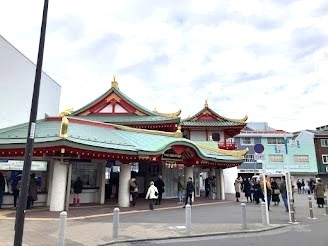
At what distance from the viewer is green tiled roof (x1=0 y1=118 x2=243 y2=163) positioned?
15.0m

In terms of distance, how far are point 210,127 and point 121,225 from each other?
23.6 m

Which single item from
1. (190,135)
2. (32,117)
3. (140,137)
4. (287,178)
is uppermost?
(190,135)

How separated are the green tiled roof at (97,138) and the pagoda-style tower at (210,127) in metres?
12.5

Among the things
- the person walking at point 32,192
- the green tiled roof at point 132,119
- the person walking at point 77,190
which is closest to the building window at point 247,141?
the green tiled roof at point 132,119

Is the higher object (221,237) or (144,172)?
(144,172)

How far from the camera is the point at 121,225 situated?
11.9 meters

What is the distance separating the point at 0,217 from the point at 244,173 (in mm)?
41548

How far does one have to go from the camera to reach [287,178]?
1432 cm

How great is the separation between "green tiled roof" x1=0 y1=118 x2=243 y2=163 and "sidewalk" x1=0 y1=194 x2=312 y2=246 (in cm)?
323

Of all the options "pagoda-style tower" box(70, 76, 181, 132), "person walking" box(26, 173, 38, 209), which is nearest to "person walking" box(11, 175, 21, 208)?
"person walking" box(26, 173, 38, 209)

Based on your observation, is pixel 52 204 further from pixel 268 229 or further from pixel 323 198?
pixel 323 198

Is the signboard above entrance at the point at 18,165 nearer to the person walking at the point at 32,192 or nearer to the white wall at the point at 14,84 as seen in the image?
the person walking at the point at 32,192

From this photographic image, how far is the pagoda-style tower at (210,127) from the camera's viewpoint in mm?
33812

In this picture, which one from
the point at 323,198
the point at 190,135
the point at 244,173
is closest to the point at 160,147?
the point at 323,198
